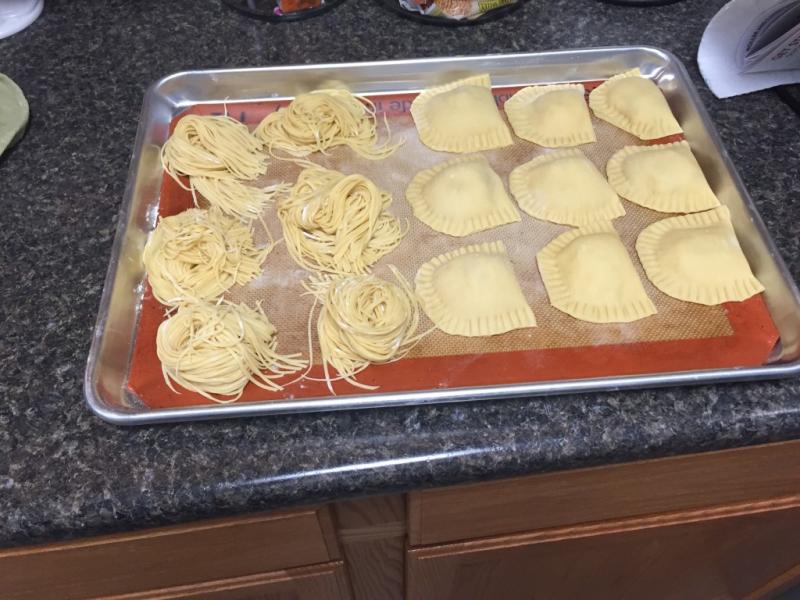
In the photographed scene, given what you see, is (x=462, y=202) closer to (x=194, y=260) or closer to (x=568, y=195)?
(x=568, y=195)

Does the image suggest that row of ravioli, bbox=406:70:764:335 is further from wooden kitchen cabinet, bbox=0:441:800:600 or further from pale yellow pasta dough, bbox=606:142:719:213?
wooden kitchen cabinet, bbox=0:441:800:600

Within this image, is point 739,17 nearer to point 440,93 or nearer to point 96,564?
point 440,93

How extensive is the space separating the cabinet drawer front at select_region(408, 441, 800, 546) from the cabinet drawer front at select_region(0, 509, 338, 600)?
0.17 meters

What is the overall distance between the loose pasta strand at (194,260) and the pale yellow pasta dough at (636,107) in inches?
27.5

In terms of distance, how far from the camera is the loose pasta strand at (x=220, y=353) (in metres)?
0.90

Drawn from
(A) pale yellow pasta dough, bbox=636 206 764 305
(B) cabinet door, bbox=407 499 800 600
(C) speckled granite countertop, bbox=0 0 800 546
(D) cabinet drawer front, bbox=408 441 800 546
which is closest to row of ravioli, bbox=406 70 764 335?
(A) pale yellow pasta dough, bbox=636 206 764 305

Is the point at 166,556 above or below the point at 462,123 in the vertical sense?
below

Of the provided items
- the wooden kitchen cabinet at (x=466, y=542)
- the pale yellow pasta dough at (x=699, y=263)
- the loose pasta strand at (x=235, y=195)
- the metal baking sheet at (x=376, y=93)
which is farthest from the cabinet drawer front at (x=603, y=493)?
the loose pasta strand at (x=235, y=195)

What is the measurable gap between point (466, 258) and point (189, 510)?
0.54 m

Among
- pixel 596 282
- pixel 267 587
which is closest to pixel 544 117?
pixel 596 282

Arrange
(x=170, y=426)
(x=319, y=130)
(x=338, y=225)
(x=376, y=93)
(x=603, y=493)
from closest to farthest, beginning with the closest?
(x=170, y=426), (x=603, y=493), (x=338, y=225), (x=319, y=130), (x=376, y=93)

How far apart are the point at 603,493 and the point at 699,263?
15.0 inches

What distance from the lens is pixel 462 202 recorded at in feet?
3.64

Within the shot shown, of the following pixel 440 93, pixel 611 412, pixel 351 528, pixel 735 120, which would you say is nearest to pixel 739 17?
pixel 735 120
